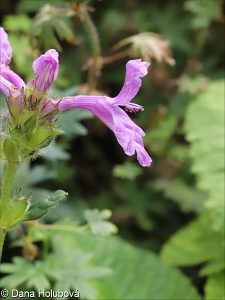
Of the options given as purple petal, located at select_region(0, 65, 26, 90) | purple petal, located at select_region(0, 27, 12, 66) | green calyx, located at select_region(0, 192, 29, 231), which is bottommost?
green calyx, located at select_region(0, 192, 29, 231)

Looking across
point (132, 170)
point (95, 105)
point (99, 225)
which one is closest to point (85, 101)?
point (95, 105)

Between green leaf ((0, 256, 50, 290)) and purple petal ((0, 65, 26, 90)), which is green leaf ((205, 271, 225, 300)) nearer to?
green leaf ((0, 256, 50, 290))

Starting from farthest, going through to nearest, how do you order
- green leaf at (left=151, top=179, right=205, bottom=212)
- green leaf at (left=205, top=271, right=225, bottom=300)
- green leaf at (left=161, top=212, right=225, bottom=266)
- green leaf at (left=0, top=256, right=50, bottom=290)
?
green leaf at (left=151, top=179, right=205, bottom=212)
green leaf at (left=161, top=212, right=225, bottom=266)
green leaf at (left=205, top=271, right=225, bottom=300)
green leaf at (left=0, top=256, right=50, bottom=290)

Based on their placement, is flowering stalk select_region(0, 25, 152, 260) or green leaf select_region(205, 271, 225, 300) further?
green leaf select_region(205, 271, 225, 300)

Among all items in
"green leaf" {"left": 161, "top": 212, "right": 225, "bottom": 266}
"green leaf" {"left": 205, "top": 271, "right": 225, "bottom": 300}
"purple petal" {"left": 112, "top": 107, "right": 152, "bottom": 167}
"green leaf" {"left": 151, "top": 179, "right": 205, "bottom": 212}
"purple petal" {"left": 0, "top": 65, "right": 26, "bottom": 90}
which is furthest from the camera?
"green leaf" {"left": 151, "top": 179, "right": 205, "bottom": 212}

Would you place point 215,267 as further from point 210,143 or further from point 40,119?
point 40,119

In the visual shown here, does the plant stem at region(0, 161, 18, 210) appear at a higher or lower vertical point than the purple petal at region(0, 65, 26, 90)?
lower

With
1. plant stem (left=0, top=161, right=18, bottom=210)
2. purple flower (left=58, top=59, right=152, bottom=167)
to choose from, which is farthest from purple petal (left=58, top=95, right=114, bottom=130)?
plant stem (left=0, top=161, right=18, bottom=210)
